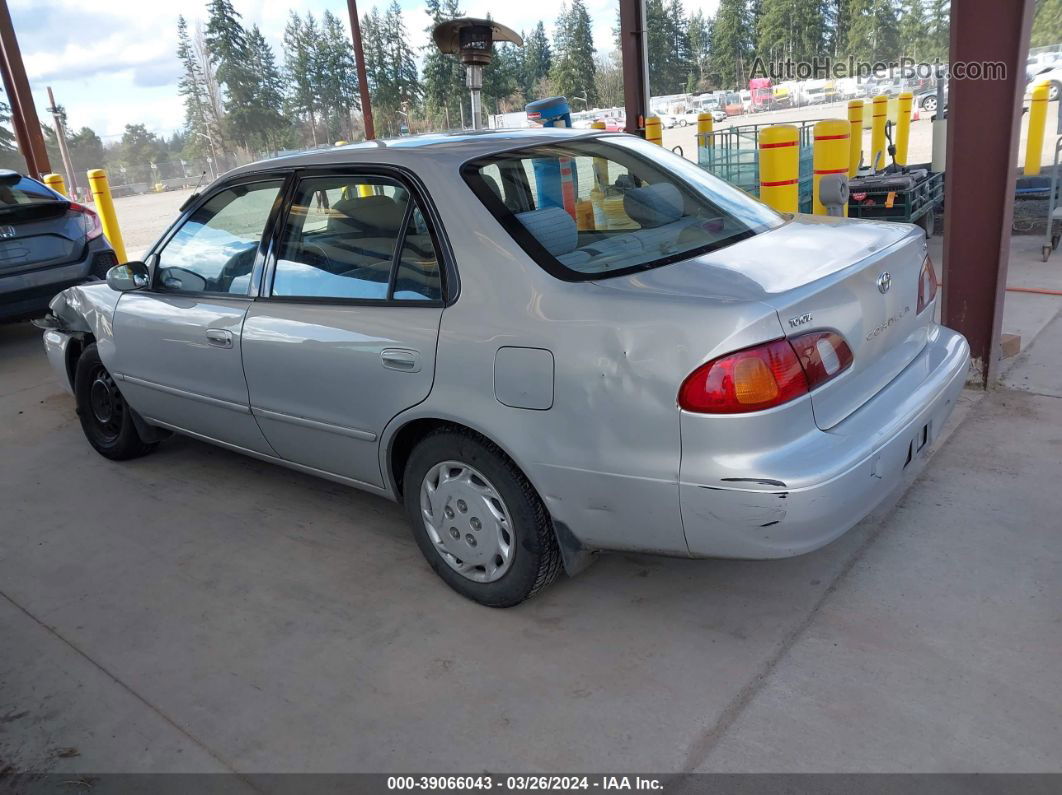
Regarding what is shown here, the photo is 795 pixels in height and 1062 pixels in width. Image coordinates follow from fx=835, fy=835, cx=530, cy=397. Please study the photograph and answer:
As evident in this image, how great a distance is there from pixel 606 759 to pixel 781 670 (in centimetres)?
63

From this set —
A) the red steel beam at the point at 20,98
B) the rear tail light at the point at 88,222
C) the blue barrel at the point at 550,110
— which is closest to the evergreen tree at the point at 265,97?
the red steel beam at the point at 20,98

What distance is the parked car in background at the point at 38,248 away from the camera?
22.8ft

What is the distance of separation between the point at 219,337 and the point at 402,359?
1.12 m

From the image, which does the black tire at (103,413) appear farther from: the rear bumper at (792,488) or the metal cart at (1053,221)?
the metal cart at (1053,221)

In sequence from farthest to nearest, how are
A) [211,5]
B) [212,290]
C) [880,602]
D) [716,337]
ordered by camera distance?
[211,5], [212,290], [880,602], [716,337]

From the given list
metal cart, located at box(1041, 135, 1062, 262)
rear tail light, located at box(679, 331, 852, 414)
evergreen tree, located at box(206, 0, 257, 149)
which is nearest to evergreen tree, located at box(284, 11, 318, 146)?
evergreen tree, located at box(206, 0, 257, 149)

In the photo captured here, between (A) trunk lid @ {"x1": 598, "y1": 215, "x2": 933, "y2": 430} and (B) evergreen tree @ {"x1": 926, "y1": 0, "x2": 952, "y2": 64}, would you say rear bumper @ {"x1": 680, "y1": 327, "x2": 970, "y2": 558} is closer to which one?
(A) trunk lid @ {"x1": 598, "y1": 215, "x2": 933, "y2": 430}

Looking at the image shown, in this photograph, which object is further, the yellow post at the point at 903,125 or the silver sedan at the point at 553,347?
the yellow post at the point at 903,125

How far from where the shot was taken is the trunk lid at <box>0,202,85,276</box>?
6.94 m

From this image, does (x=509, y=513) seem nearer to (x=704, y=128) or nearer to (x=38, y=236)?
(x=38, y=236)

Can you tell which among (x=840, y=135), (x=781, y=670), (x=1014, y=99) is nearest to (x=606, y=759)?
(x=781, y=670)

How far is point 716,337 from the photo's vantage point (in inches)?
86.7

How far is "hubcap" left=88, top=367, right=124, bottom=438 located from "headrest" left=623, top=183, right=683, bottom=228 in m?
2.99

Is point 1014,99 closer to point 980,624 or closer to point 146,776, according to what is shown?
point 980,624
